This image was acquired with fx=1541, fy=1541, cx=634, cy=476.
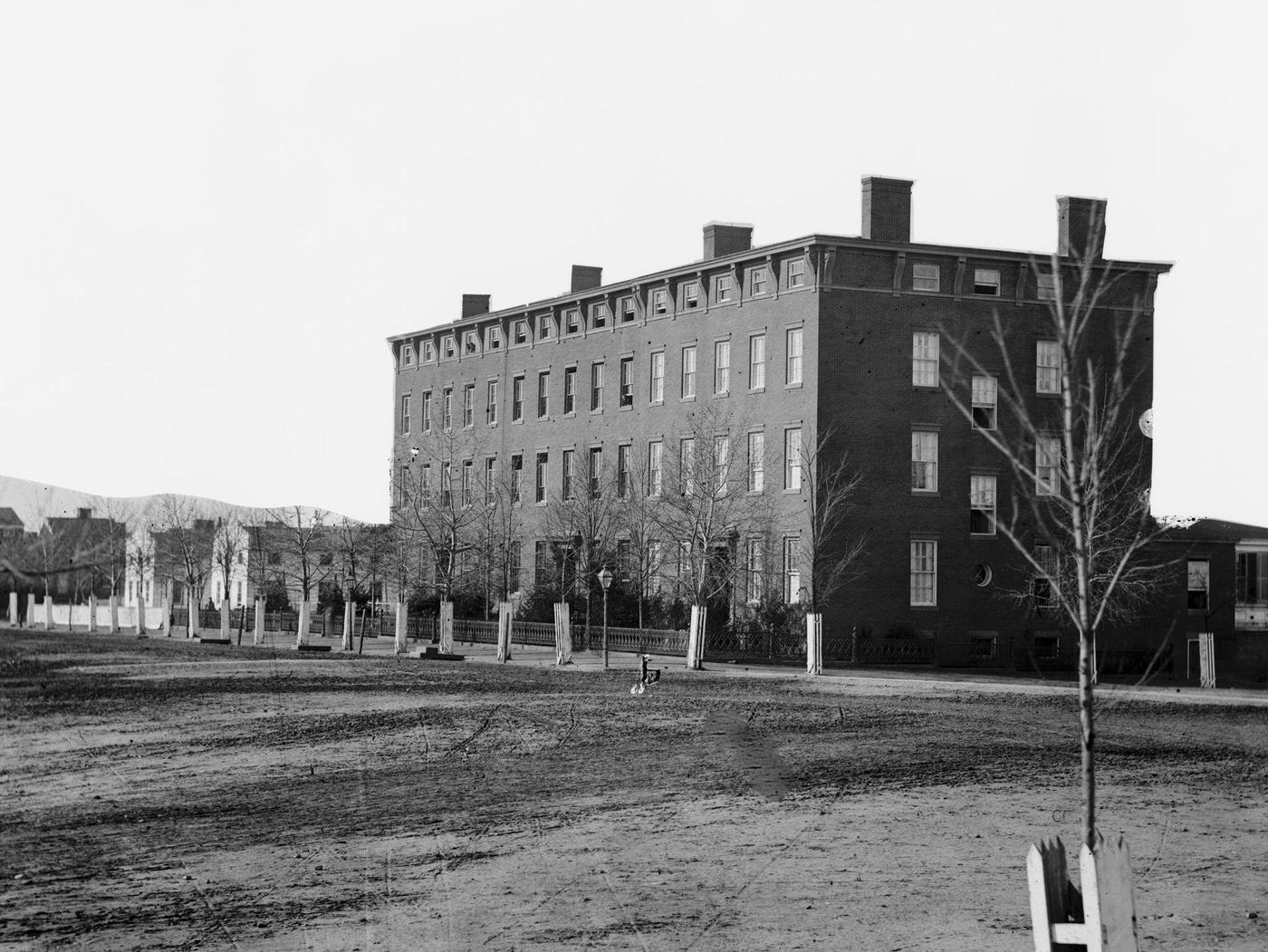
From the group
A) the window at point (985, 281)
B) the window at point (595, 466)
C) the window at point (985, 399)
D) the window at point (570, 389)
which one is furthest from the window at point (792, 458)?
the window at point (570, 389)

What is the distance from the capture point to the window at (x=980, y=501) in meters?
54.9

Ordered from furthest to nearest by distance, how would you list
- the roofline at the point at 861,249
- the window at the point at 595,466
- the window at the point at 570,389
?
the window at the point at 570,389 < the window at the point at 595,466 < the roofline at the point at 861,249

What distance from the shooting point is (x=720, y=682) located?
124ft

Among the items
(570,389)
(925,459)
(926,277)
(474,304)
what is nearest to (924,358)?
(926,277)

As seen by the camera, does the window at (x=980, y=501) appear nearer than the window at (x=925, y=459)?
No

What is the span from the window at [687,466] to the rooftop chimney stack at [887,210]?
10.4 m

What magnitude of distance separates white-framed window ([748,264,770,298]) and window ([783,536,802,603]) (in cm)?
932

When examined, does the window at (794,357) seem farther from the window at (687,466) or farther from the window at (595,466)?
the window at (595,466)

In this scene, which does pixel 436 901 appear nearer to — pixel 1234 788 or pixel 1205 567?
pixel 1234 788

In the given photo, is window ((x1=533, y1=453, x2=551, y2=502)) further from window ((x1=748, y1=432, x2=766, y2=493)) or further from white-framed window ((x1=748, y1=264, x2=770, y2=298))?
white-framed window ((x1=748, y1=264, x2=770, y2=298))

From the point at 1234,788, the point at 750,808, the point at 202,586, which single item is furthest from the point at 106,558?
the point at 202,586

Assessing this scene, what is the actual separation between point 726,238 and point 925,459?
12244mm

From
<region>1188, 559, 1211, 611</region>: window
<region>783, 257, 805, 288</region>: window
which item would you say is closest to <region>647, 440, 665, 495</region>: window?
<region>783, 257, 805, 288</region>: window

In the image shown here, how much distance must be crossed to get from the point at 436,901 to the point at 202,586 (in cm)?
9574
